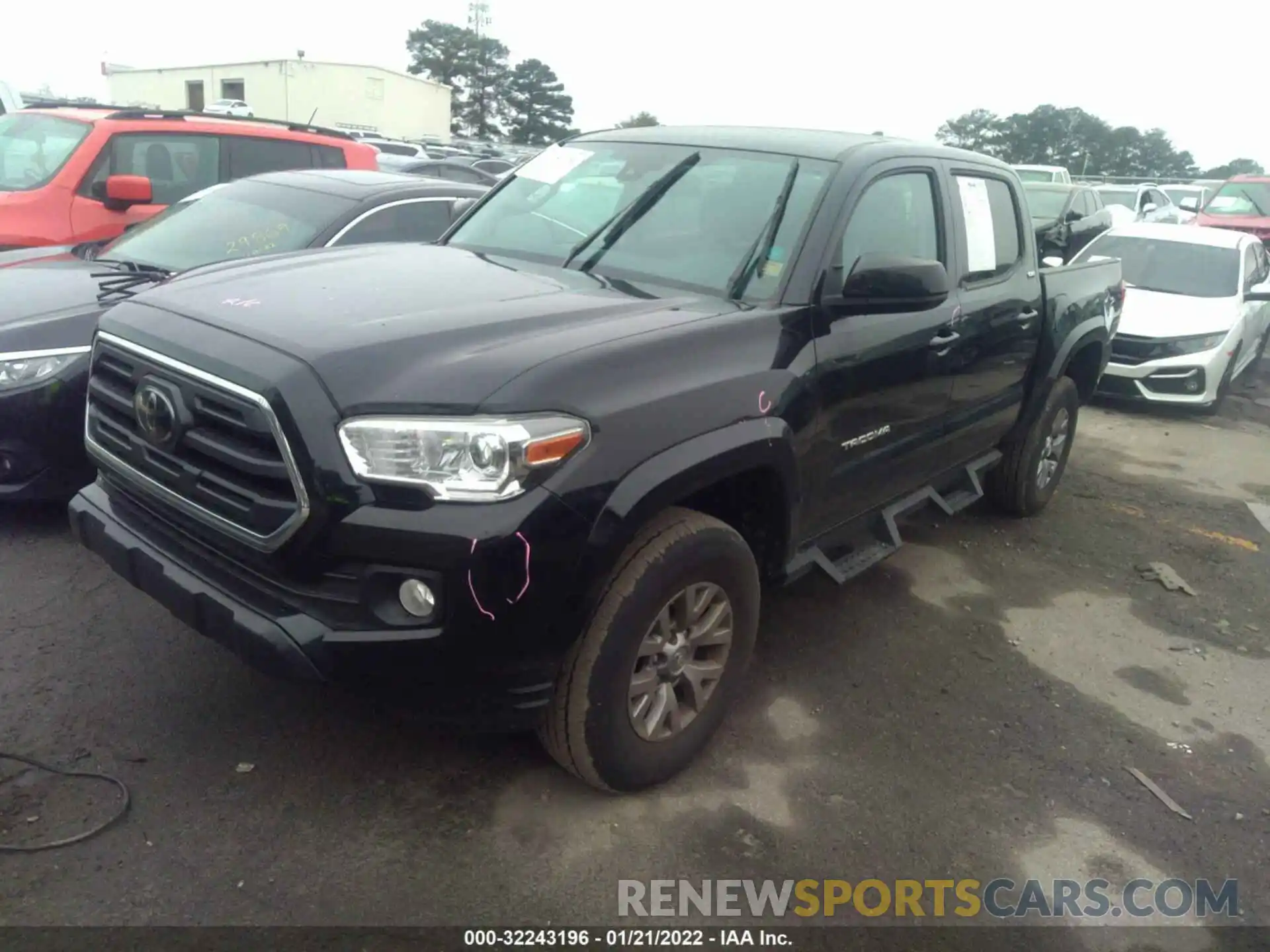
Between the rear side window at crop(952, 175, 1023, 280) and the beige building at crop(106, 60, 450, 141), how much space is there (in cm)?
3193

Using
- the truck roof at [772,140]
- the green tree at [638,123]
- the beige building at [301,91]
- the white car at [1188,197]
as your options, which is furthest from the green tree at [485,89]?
the truck roof at [772,140]

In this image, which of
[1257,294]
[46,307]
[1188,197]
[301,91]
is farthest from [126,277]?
[301,91]

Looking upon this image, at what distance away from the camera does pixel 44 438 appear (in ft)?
13.5

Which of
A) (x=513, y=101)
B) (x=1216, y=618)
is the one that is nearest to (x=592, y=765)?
(x=1216, y=618)

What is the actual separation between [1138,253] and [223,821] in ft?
34.0

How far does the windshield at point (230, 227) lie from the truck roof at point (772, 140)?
1.67 m

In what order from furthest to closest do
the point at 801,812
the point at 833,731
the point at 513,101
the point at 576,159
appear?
the point at 513,101 < the point at 576,159 < the point at 833,731 < the point at 801,812

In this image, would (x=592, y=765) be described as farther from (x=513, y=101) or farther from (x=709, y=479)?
(x=513, y=101)

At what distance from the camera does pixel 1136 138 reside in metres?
61.8

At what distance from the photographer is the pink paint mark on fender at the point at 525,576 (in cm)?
241

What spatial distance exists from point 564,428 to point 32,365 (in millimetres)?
2775

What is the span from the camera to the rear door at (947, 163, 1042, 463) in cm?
426

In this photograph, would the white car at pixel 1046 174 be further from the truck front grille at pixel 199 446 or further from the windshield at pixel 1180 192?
the truck front grille at pixel 199 446

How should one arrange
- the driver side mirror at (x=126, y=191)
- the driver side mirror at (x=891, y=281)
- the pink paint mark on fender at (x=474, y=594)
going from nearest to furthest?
the pink paint mark on fender at (x=474, y=594) < the driver side mirror at (x=891, y=281) < the driver side mirror at (x=126, y=191)
